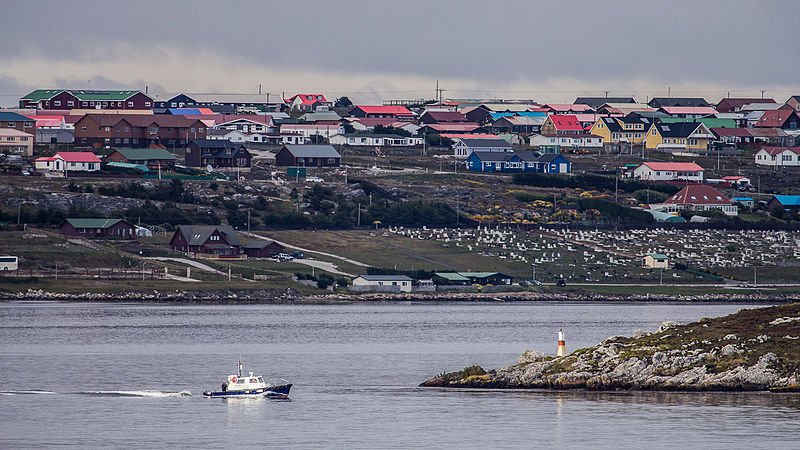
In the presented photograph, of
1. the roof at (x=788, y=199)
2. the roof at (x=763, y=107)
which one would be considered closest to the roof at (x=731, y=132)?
the roof at (x=763, y=107)

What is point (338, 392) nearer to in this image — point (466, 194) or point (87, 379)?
point (87, 379)

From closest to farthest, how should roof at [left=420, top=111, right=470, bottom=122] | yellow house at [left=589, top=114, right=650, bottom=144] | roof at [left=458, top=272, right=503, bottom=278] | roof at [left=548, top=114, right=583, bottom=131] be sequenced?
roof at [left=458, top=272, right=503, bottom=278]
roof at [left=548, top=114, right=583, bottom=131]
yellow house at [left=589, top=114, right=650, bottom=144]
roof at [left=420, top=111, right=470, bottom=122]

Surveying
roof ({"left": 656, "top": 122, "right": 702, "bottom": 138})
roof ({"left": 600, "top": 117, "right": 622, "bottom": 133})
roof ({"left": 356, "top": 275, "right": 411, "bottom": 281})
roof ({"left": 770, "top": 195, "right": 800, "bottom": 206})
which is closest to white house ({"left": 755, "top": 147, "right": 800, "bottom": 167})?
A: roof ({"left": 656, "top": 122, "right": 702, "bottom": 138})

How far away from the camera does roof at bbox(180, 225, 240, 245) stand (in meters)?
105

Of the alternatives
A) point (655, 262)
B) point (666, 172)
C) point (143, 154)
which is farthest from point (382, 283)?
point (666, 172)

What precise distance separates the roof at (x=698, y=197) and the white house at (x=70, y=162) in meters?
49.0

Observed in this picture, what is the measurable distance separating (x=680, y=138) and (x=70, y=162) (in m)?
72.9

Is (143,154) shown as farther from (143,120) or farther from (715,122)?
(715,122)

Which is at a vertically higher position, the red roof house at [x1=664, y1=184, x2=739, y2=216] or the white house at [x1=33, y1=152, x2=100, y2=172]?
the white house at [x1=33, y1=152, x2=100, y2=172]

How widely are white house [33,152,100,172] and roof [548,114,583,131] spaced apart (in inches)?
2377

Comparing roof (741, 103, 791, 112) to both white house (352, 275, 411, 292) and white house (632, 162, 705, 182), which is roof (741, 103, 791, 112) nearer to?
white house (632, 162, 705, 182)

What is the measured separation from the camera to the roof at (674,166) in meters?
150

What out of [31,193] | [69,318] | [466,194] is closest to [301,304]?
[69,318]

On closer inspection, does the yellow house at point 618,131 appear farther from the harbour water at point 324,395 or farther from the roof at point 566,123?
the harbour water at point 324,395
